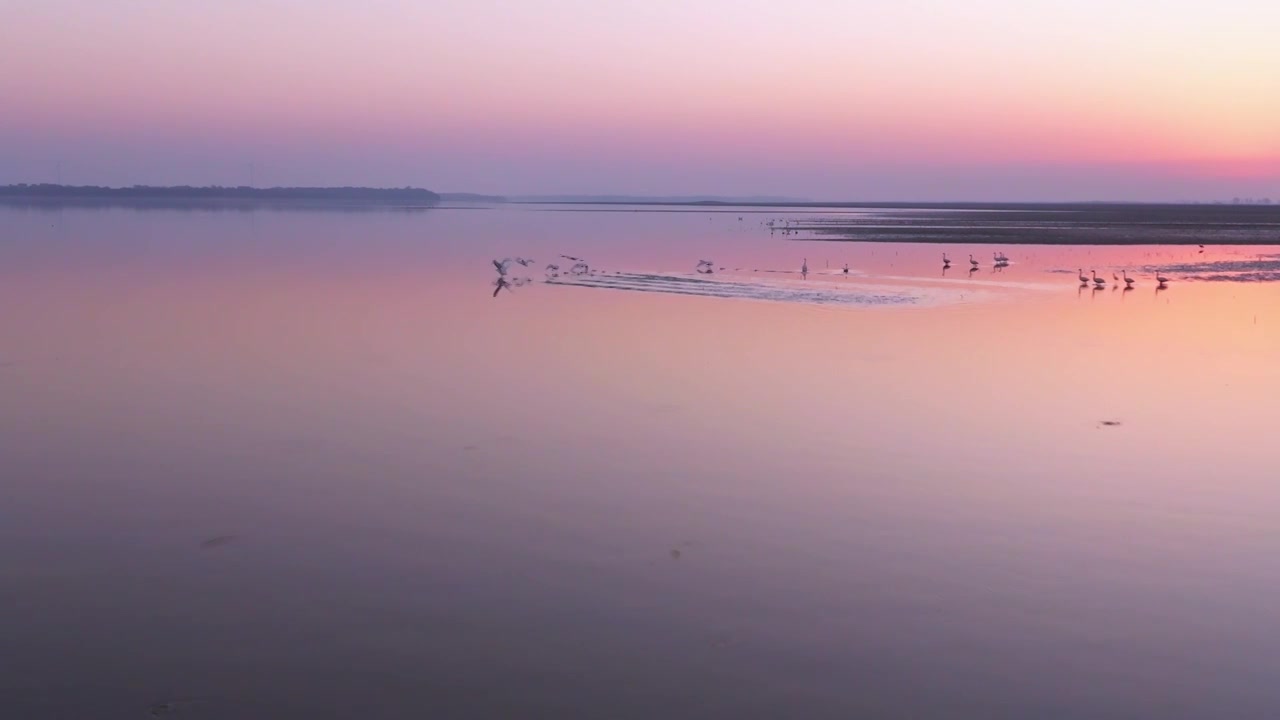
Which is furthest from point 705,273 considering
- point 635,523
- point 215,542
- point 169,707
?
point 169,707

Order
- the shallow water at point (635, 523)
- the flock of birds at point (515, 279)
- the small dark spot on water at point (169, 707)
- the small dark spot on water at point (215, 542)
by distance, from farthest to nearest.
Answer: the flock of birds at point (515, 279) → the small dark spot on water at point (215, 542) → the shallow water at point (635, 523) → the small dark spot on water at point (169, 707)

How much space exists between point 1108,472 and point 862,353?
7.63 meters

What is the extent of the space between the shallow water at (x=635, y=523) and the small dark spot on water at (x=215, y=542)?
4cm

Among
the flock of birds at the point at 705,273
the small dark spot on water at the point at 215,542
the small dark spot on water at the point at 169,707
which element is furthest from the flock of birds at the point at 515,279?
the small dark spot on water at the point at 169,707

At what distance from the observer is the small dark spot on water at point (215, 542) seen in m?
8.59

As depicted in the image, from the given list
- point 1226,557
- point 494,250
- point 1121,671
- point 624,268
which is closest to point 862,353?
point 1226,557

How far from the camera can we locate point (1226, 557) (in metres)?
8.53

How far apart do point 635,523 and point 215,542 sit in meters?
3.32

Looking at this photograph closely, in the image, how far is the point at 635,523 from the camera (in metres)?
9.30

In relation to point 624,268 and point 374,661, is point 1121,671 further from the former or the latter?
point 624,268

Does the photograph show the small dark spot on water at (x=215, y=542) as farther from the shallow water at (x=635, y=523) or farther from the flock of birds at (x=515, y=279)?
the flock of birds at (x=515, y=279)

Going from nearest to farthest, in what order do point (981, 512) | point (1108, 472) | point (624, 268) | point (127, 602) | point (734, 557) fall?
point (127, 602) < point (734, 557) < point (981, 512) < point (1108, 472) < point (624, 268)

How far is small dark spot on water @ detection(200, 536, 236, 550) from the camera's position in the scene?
28.2 ft

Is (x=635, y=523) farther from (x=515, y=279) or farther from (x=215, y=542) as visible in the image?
(x=515, y=279)
